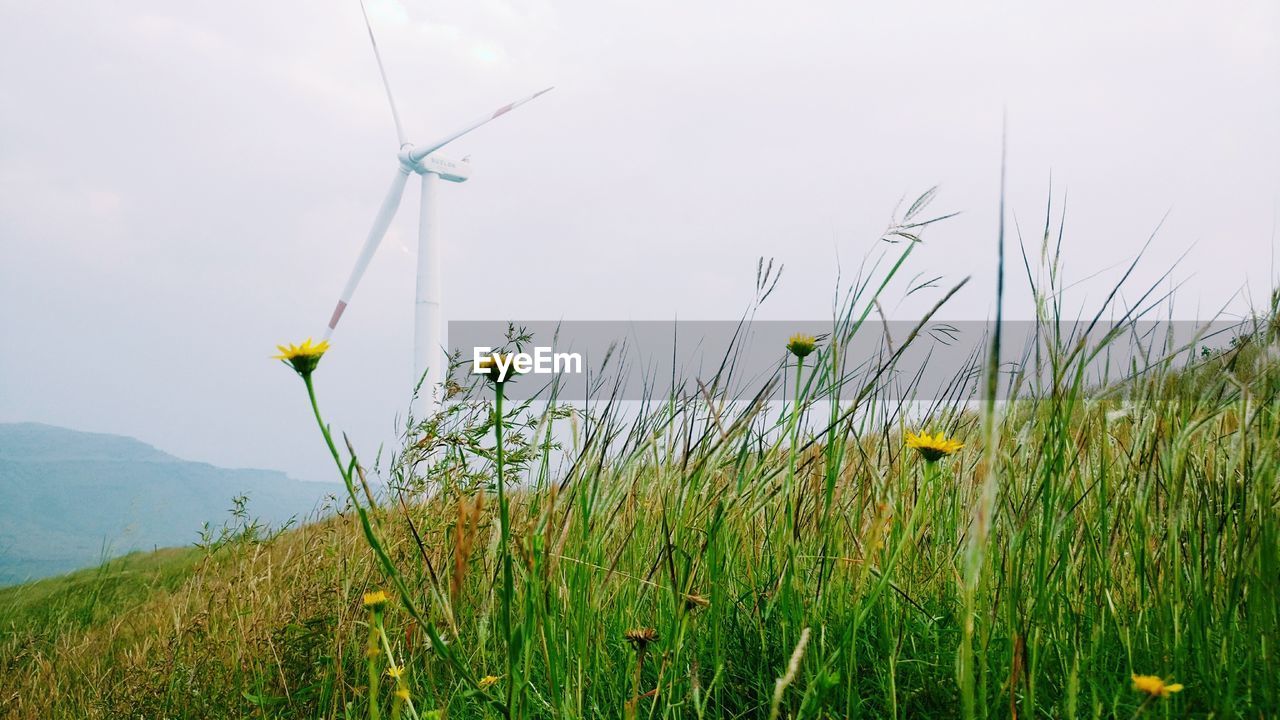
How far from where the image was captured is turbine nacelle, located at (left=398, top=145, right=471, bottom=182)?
19266 millimetres

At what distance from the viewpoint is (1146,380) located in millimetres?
1848

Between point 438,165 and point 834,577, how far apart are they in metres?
19.6

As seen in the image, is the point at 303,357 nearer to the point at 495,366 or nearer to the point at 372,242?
the point at 495,366

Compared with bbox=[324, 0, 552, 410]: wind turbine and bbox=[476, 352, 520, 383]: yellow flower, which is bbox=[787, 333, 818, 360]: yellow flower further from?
bbox=[324, 0, 552, 410]: wind turbine

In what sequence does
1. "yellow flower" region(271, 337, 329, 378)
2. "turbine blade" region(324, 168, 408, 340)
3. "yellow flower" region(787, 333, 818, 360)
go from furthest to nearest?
"turbine blade" region(324, 168, 408, 340) < "yellow flower" region(787, 333, 818, 360) < "yellow flower" region(271, 337, 329, 378)

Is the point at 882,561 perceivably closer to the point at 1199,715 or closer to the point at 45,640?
the point at 1199,715

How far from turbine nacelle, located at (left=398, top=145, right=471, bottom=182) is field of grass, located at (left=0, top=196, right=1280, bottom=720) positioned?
57.8 ft

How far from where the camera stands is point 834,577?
7.09 ft

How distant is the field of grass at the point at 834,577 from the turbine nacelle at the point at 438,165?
17630 millimetres

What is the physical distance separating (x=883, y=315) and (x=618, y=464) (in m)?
0.94

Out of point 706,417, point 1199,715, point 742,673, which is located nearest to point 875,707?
point 742,673

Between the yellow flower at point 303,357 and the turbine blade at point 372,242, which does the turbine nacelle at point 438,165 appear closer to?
the turbine blade at point 372,242

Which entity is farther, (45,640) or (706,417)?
(45,640)

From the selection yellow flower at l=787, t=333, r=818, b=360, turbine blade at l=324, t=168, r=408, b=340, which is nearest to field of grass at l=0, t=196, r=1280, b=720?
yellow flower at l=787, t=333, r=818, b=360
